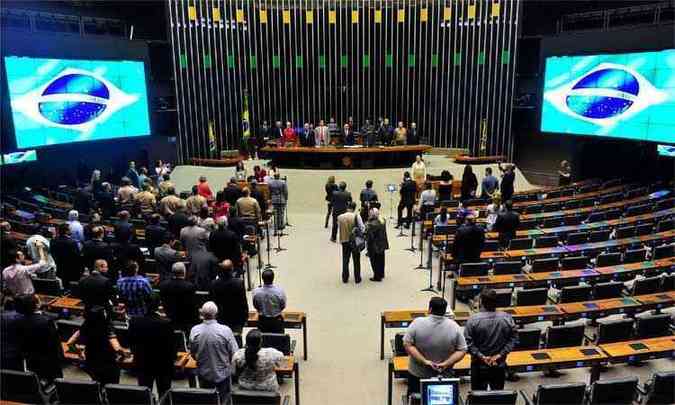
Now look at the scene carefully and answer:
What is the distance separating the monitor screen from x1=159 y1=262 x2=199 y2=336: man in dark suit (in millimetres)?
2779

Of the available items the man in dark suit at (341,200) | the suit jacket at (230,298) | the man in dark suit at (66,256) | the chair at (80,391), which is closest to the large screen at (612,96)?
the man in dark suit at (341,200)

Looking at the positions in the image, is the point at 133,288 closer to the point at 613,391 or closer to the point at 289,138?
the point at 613,391

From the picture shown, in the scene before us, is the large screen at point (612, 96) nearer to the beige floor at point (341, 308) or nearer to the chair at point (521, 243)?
the beige floor at point (341, 308)

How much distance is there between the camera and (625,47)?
→ 14.4 m

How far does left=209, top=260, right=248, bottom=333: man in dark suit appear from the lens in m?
5.58

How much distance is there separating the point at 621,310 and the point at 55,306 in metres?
6.95

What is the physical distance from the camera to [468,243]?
7.91 meters

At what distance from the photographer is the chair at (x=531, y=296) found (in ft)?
22.1

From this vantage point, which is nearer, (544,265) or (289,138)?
(544,265)

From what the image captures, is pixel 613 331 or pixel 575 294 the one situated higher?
pixel 575 294

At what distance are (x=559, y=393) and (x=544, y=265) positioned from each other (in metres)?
3.63

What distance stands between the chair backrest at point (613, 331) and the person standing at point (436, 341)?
2480 mm

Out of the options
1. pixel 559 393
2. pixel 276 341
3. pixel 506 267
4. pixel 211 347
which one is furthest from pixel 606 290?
pixel 211 347

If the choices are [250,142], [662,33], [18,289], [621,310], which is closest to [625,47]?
[662,33]
